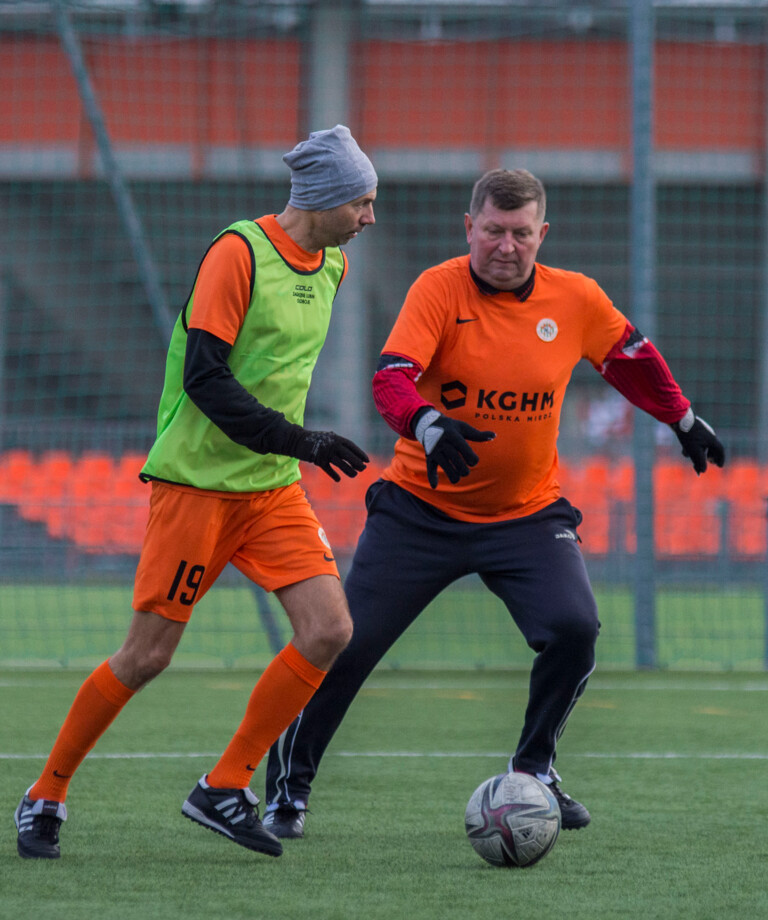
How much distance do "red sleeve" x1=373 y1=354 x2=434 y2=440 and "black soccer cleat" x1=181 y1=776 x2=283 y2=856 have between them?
1.05 meters

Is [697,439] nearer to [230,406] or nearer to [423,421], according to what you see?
[423,421]

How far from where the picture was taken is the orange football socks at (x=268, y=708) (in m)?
4.10

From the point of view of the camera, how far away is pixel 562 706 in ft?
14.6

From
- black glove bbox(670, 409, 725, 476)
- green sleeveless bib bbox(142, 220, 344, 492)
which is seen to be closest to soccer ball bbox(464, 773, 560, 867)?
green sleeveless bib bbox(142, 220, 344, 492)

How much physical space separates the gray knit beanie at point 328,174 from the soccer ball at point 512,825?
1614 millimetres

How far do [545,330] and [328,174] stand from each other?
2.80ft

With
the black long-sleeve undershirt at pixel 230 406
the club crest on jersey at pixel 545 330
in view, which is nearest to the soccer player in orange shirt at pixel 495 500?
the club crest on jersey at pixel 545 330

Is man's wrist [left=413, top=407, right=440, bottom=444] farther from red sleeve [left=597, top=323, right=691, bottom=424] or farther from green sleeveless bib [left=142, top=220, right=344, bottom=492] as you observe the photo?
red sleeve [left=597, top=323, right=691, bottom=424]

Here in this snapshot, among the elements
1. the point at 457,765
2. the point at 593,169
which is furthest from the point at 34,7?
the point at 457,765

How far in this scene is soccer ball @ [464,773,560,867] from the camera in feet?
13.0

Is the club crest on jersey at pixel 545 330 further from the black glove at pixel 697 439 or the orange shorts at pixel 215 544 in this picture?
the orange shorts at pixel 215 544

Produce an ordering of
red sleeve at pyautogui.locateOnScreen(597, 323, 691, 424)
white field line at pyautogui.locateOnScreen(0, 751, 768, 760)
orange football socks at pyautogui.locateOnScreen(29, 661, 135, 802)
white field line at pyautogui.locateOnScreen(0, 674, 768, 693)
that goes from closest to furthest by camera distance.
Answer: orange football socks at pyautogui.locateOnScreen(29, 661, 135, 802) → red sleeve at pyautogui.locateOnScreen(597, 323, 691, 424) → white field line at pyautogui.locateOnScreen(0, 751, 768, 760) → white field line at pyautogui.locateOnScreen(0, 674, 768, 693)

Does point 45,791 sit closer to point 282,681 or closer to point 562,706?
point 282,681

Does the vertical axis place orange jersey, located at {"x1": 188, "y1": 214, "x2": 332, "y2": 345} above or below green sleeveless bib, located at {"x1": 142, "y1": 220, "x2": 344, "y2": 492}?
above
